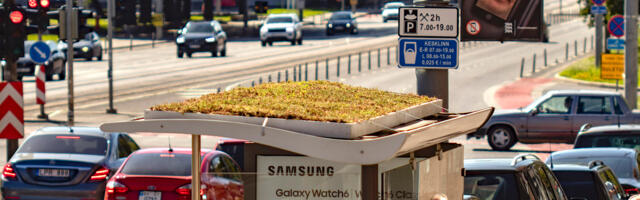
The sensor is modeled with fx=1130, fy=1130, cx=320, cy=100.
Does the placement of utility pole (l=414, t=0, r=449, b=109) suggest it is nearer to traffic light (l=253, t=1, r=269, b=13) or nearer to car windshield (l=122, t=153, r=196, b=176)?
car windshield (l=122, t=153, r=196, b=176)

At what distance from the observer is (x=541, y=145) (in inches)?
1109

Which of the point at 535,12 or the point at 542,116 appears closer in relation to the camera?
the point at 535,12

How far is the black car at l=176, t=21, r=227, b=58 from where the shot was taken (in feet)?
167

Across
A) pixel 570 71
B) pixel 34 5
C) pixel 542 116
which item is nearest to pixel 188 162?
pixel 34 5

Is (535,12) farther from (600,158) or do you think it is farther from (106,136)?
(106,136)

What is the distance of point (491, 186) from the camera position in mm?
9742

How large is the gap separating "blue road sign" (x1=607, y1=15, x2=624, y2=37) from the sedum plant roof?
73.1 feet

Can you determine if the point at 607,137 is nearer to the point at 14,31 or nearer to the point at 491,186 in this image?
the point at 491,186

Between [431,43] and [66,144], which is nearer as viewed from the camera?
[431,43]

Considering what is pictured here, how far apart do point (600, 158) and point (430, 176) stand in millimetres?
7703

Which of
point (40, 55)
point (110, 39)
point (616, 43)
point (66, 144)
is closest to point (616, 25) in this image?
point (616, 43)

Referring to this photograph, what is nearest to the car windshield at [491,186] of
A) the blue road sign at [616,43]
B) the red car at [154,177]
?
the red car at [154,177]

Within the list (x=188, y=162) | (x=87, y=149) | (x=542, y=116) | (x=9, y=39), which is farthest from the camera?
(x=542, y=116)

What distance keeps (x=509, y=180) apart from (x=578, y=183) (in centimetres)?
275
